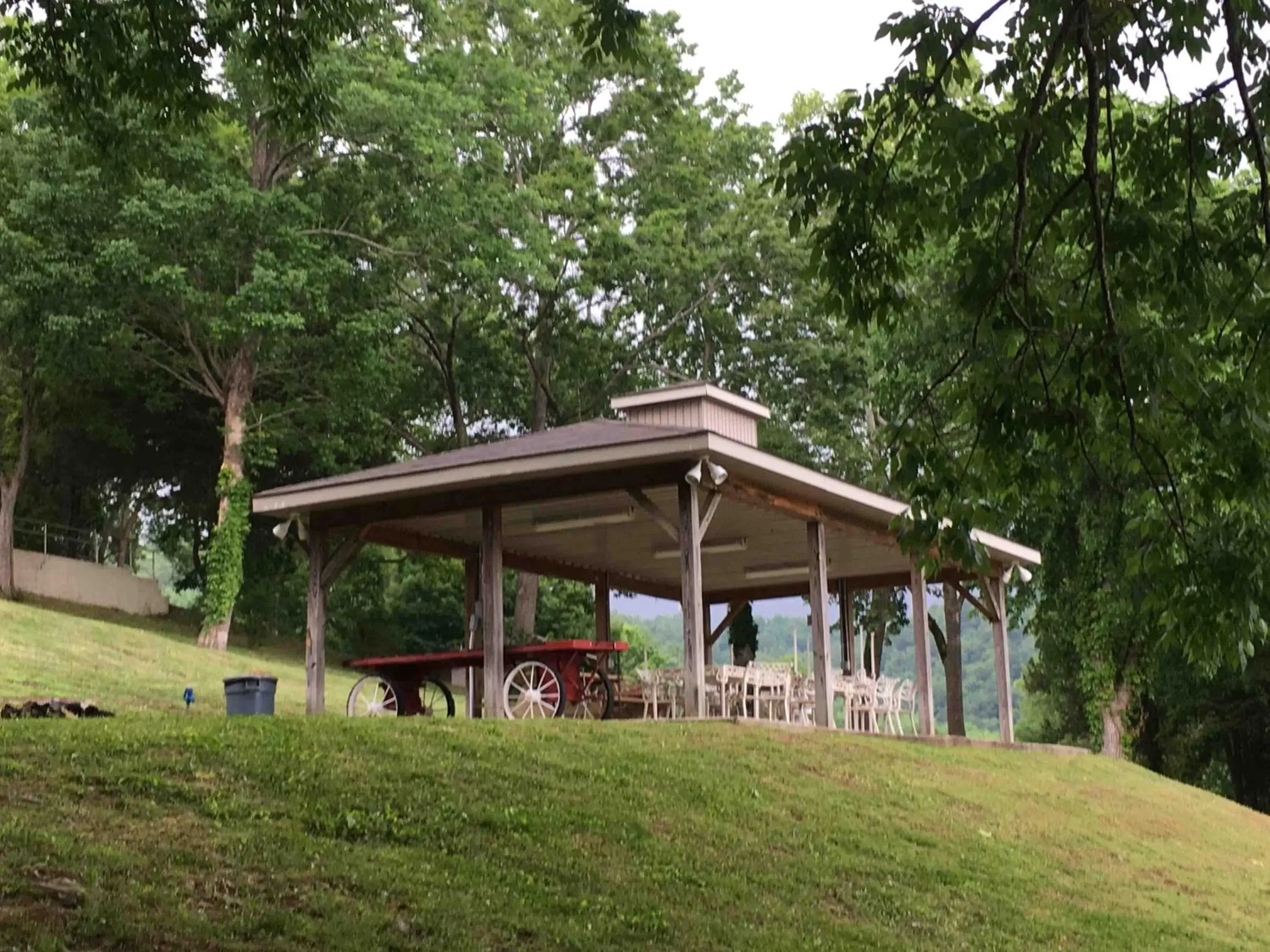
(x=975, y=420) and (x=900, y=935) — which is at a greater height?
(x=975, y=420)

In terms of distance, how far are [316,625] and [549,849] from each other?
303 inches

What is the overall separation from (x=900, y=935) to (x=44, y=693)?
11472 millimetres

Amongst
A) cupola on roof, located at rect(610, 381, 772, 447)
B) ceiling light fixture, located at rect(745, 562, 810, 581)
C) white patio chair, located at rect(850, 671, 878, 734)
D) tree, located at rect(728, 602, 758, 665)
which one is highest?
cupola on roof, located at rect(610, 381, 772, 447)

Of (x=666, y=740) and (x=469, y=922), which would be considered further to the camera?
(x=666, y=740)

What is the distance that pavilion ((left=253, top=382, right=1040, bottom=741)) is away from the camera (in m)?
12.9

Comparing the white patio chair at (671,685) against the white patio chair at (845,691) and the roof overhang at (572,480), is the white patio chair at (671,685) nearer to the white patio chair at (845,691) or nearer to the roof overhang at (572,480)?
the white patio chair at (845,691)

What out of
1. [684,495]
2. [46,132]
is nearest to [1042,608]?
[684,495]

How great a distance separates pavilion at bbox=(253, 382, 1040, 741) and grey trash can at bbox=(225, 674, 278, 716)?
5.22 feet

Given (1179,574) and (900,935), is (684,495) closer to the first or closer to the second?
(900,935)

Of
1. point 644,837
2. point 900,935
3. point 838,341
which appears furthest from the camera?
point 838,341

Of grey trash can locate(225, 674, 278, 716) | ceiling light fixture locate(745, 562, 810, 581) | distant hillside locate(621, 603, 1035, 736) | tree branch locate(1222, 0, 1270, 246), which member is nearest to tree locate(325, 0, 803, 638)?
ceiling light fixture locate(745, 562, 810, 581)

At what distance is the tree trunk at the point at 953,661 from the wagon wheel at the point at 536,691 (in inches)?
374

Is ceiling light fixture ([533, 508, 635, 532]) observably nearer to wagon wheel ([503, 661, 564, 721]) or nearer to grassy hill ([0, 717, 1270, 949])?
wagon wheel ([503, 661, 564, 721])

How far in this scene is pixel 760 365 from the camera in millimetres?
34250
